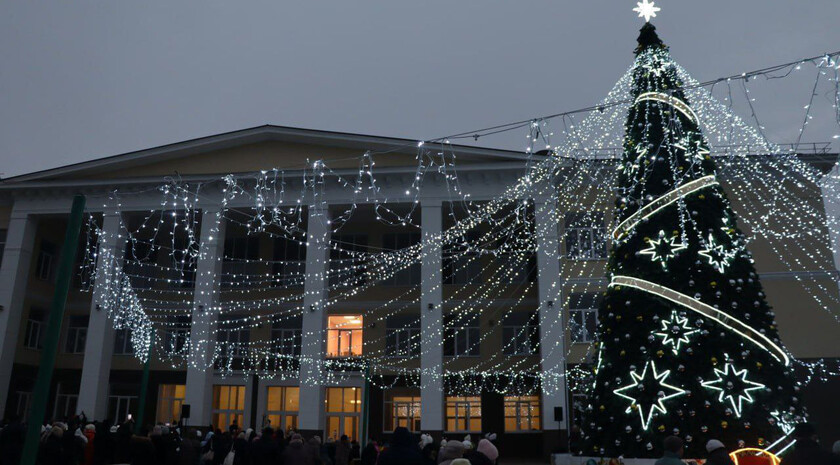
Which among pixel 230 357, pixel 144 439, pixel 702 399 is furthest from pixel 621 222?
pixel 230 357

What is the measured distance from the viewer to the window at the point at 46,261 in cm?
2731

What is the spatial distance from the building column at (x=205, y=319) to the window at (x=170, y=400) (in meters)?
4.47

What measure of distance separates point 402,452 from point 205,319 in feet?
63.9

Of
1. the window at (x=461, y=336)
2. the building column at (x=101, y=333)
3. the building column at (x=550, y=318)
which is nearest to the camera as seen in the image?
the building column at (x=550, y=318)

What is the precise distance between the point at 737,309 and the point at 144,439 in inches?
322

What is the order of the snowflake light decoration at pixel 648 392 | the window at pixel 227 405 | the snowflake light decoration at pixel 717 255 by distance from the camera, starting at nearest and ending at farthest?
the snowflake light decoration at pixel 648 392 < the snowflake light decoration at pixel 717 255 < the window at pixel 227 405

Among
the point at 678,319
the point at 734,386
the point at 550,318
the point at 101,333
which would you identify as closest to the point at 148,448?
the point at 678,319

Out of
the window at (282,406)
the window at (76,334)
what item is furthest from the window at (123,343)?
the window at (282,406)

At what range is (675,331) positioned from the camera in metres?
8.46

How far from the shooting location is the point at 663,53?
34.3 feet

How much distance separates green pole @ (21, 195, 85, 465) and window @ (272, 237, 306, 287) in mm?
20173

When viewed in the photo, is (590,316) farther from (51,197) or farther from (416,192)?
(51,197)

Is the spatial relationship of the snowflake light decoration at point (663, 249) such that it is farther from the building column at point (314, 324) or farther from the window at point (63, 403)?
the window at point (63, 403)

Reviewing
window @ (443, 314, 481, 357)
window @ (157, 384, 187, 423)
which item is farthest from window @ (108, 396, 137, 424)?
window @ (443, 314, 481, 357)
